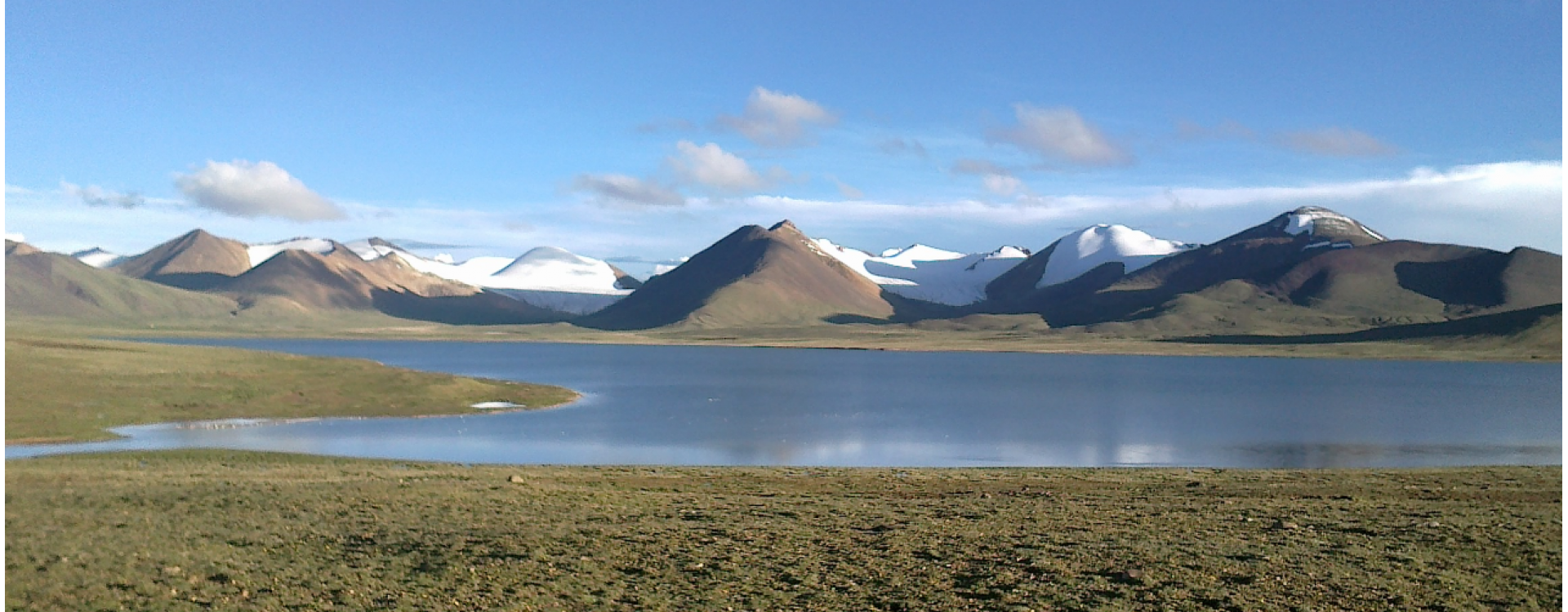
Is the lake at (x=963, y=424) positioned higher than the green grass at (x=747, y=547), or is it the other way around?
the green grass at (x=747, y=547)

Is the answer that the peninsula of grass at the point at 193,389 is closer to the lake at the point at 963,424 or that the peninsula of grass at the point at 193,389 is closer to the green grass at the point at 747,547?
the lake at the point at 963,424

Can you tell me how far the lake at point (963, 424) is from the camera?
136 ft

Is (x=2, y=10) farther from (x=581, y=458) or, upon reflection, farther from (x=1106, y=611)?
(x=581, y=458)

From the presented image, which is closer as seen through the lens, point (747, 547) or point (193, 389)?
point (747, 547)

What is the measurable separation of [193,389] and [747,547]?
45.3 metres

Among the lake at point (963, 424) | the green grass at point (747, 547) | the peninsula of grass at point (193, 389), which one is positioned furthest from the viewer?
the peninsula of grass at point (193, 389)

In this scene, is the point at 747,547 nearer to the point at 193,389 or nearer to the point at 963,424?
the point at 963,424

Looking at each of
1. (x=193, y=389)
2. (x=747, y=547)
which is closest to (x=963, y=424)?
(x=193, y=389)

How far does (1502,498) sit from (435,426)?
39457 millimetres

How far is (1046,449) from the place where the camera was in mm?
44500

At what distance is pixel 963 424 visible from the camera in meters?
55.4

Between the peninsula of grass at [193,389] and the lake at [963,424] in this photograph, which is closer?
the lake at [963,424]

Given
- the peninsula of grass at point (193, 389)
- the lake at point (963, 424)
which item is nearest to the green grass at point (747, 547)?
the lake at point (963, 424)

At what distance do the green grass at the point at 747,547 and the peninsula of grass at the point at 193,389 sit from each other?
21858mm
